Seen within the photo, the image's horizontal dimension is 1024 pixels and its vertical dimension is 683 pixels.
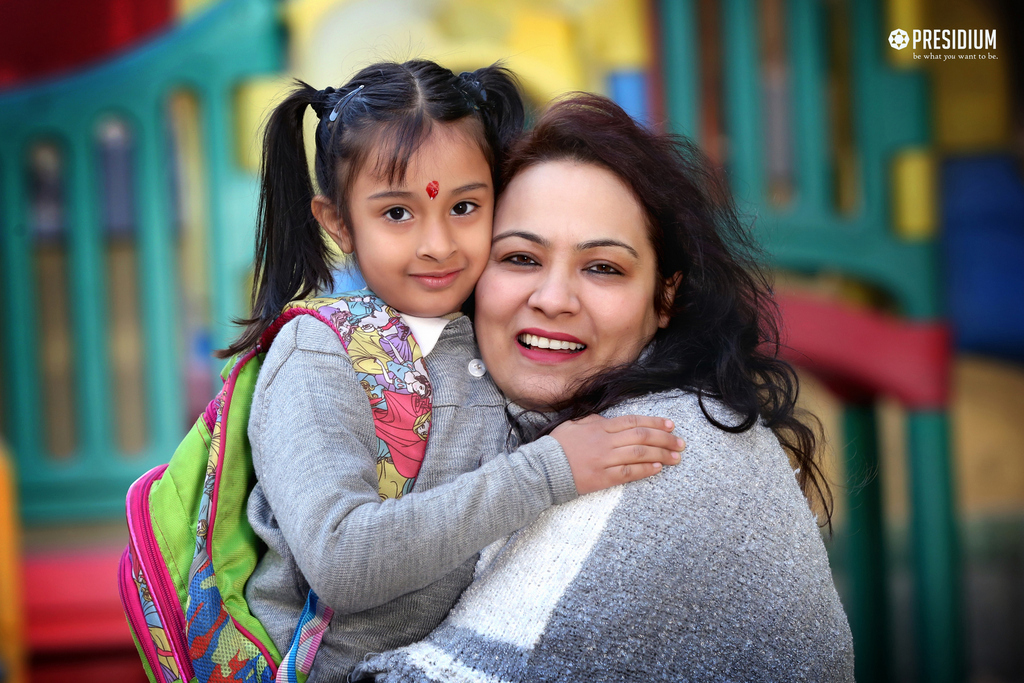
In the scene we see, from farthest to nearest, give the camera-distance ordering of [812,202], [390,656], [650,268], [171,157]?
[171,157]
[812,202]
[650,268]
[390,656]

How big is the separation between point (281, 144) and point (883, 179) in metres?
2.74

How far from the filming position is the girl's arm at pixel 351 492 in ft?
3.98

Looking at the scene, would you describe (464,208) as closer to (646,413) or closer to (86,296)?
(646,413)

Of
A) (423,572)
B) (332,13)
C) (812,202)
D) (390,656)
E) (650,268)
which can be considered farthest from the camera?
(812,202)

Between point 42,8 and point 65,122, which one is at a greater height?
point 42,8

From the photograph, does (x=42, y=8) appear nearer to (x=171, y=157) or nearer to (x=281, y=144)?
(x=171, y=157)

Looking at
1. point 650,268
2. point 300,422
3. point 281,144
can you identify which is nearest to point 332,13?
point 281,144

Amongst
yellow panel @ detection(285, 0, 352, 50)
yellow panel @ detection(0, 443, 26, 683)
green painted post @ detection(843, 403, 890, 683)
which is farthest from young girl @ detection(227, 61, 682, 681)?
green painted post @ detection(843, 403, 890, 683)

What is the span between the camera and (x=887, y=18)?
359 cm

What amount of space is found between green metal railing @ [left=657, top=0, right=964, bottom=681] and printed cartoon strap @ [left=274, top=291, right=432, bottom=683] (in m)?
2.32

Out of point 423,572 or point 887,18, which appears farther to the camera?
point 887,18

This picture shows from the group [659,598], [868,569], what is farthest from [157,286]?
[868,569]

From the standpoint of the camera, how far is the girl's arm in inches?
47.7

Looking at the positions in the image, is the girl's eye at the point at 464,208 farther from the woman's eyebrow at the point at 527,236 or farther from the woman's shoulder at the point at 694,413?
the woman's shoulder at the point at 694,413
